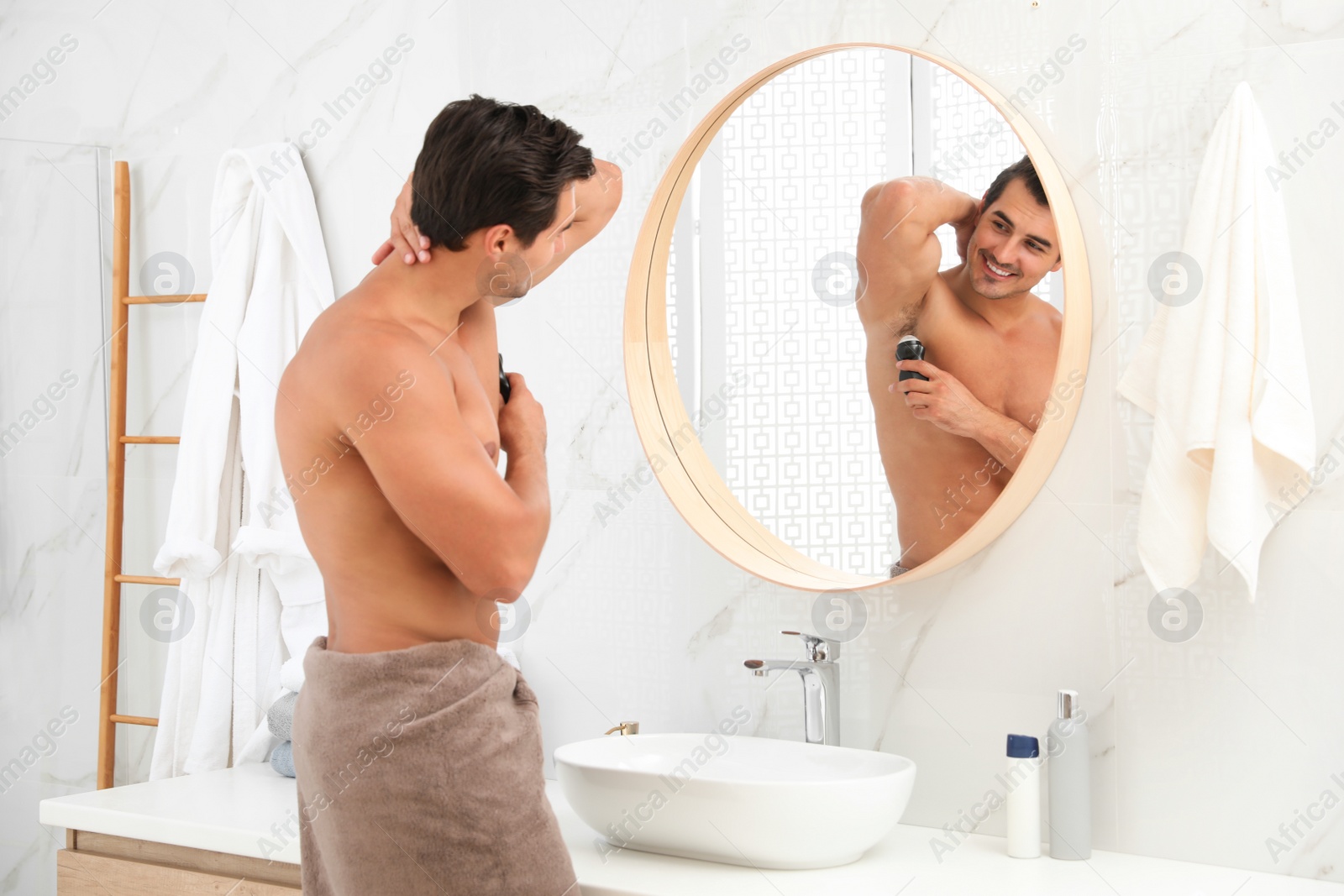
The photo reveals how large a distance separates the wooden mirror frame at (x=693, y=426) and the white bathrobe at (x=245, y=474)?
670mm

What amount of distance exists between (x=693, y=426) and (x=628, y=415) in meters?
0.12

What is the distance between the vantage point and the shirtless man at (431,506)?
120 centimetres

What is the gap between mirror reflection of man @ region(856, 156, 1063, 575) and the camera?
1.50 m

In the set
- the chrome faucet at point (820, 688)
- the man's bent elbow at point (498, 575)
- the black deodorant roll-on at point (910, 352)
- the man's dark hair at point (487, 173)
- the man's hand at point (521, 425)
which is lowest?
the chrome faucet at point (820, 688)

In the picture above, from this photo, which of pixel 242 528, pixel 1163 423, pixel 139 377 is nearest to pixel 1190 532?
pixel 1163 423

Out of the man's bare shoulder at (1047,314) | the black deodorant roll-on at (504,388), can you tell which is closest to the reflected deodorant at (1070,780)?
the man's bare shoulder at (1047,314)

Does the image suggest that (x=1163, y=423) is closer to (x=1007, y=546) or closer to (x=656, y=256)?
(x=1007, y=546)

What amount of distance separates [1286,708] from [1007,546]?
381 millimetres

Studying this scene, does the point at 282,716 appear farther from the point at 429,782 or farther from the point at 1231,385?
the point at 1231,385

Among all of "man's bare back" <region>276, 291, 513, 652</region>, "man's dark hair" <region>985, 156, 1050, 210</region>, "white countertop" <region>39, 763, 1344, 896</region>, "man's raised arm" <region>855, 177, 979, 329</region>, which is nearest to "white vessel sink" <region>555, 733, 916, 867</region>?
"white countertop" <region>39, 763, 1344, 896</region>

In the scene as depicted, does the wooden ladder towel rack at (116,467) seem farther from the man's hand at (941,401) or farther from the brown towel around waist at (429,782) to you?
the man's hand at (941,401)

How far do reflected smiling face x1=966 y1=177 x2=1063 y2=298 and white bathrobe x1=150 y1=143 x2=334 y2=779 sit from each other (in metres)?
1.20

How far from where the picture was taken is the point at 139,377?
2400 millimetres

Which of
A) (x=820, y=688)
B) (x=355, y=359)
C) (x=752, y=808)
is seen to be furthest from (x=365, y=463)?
(x=820, y=688)
